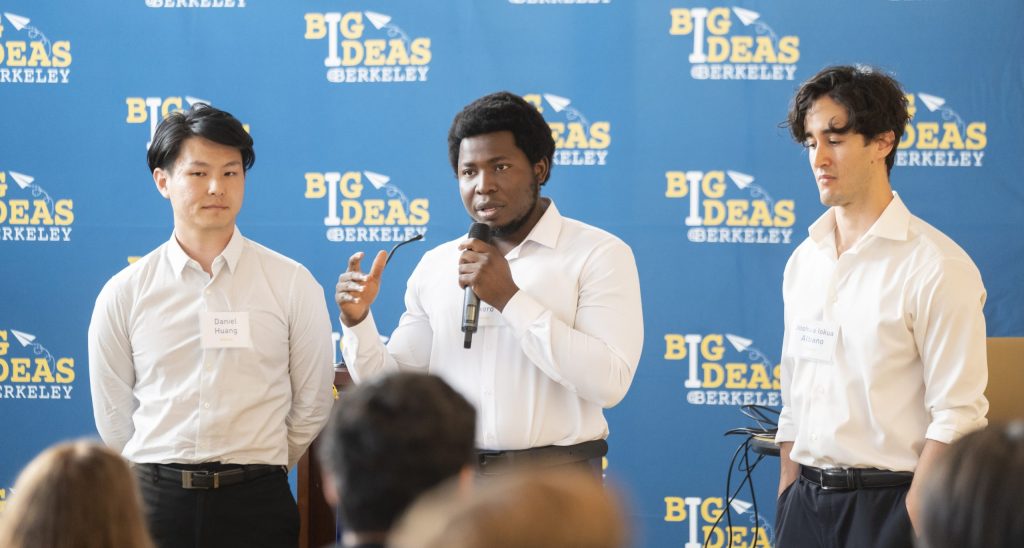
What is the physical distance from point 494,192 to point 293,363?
721 mm

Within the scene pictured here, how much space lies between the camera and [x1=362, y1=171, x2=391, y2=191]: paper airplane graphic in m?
4.45

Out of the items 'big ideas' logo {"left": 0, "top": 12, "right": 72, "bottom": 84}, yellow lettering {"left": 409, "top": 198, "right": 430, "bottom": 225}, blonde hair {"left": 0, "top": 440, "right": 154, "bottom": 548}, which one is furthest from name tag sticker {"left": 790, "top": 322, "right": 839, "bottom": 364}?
'big ideas' logo {"left": 0, "top": 12, "right": 72, "bottom": 84}

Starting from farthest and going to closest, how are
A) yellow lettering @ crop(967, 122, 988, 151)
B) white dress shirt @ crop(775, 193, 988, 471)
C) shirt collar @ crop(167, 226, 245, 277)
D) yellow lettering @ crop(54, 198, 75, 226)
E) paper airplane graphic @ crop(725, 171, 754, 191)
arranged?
1. yellow lettering @ crop(54, 198, 75, 226)
2. paper airplane graphic @ crop(725, 171, 754, 191)
3. yellow lettering @ crop(967, 122, 988, 151)
4. shirt collar @ crop(167, 226, 245, 277)
5. white dress shirt @ crop(775, 193, 988, 471)

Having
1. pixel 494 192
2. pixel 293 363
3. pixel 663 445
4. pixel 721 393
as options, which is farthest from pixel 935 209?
pixel 293 363

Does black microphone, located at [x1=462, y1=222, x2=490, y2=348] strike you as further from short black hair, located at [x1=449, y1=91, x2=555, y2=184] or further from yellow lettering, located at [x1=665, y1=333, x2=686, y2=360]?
yellow lettering, located at [x1=665, y1=333, x2=686, y2=360]

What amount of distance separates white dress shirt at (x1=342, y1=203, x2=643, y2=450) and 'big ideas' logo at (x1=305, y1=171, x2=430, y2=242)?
1.76 m

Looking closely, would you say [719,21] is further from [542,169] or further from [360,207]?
[542,169]

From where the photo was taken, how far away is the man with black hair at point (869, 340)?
88.8 inches

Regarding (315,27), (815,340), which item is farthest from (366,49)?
(815,340)

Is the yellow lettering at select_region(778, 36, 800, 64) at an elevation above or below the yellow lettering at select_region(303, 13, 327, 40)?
below

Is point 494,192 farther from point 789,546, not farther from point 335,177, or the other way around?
point 335,177

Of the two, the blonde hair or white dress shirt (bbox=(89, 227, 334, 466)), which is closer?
the blonde hair

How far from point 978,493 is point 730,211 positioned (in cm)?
333

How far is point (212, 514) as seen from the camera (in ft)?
8.49
